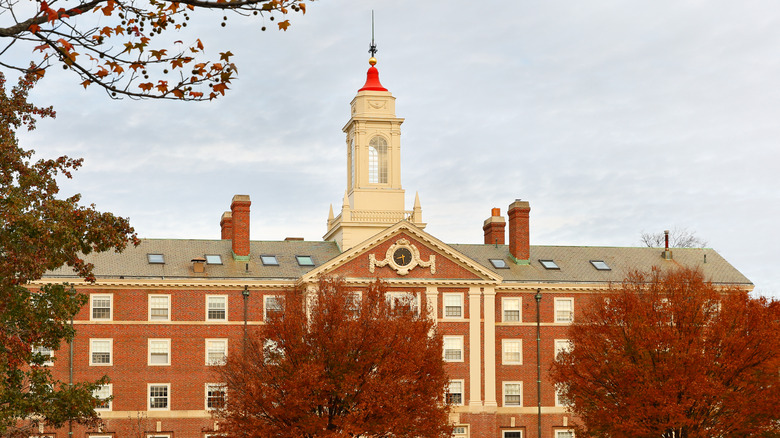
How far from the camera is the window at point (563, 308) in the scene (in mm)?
63094

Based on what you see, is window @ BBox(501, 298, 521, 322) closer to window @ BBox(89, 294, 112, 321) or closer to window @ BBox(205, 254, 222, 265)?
window @ BBox(205, 254, 222, 265)

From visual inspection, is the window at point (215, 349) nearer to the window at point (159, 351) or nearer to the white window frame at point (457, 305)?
the window at point (159, 351)

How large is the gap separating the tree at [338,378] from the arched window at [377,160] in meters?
21.9

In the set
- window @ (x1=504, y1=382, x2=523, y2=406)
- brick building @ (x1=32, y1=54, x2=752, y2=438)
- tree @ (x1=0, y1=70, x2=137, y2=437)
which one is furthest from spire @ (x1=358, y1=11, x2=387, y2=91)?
tree @ (x1=0, y1=70, x2=137, y2=437)

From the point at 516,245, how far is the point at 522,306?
4.36m

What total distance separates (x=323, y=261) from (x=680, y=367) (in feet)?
82.7

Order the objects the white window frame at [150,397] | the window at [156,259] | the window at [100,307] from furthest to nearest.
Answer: the window at [156,259], the window at [100,307], the white window frame at [150,397]

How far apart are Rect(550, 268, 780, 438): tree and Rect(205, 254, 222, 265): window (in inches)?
872

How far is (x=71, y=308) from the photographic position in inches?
1066

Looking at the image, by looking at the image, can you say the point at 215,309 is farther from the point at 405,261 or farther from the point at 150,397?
the point at 405,261

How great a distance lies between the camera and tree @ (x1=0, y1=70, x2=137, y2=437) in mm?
24141

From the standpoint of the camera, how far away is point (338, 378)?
42.0 meters

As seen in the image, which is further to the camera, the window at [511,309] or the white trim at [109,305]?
the window at [511,309]

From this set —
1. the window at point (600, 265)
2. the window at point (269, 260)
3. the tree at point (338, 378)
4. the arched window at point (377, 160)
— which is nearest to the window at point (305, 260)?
the window at point (269, 260)
